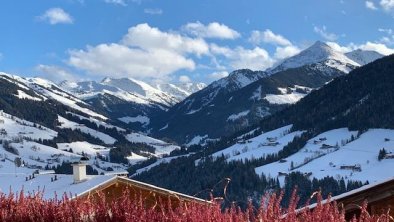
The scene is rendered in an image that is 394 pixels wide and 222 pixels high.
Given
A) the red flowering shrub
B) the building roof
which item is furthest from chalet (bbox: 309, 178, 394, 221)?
the building roof

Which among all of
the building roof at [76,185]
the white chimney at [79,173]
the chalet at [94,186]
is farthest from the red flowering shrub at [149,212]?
the white chimney at [79,173]

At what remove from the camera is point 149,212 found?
4.67 metres

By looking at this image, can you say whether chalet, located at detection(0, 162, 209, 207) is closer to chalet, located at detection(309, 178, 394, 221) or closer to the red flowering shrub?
chalet, located at detection(309, 178, 394, 221)

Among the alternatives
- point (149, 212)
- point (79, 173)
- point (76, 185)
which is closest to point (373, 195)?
point (149, 212)

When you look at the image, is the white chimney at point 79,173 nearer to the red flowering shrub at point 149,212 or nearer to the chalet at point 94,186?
the chalet at point 94,186

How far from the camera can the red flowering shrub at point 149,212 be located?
3.99 m

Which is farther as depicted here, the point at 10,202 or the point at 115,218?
the point at 10,202

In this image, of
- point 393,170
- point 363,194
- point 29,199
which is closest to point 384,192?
point 363,194

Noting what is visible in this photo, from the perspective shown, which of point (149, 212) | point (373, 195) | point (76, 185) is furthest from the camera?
point (76, 185)

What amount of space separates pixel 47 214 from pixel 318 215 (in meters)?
2.50

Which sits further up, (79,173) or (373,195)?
(79,173)

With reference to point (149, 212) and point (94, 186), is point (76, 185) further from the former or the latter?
point (149, 212)

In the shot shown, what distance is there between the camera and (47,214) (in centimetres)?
529

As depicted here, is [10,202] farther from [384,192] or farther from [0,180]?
[0,180]
